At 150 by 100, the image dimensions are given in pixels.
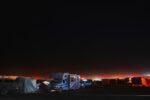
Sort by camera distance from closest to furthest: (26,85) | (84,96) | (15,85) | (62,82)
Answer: (84,96), (15,85), (26,85), (62,82)

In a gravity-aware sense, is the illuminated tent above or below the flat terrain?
above

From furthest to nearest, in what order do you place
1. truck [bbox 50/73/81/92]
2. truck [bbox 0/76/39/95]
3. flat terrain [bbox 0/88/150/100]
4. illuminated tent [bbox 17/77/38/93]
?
truck [bbox 50/73/81/92] → illuminated tent [bbox 17/77/38/93] → truck [bbox 0/76/39/95] → flat terrain [bbox 0/88/150/100]

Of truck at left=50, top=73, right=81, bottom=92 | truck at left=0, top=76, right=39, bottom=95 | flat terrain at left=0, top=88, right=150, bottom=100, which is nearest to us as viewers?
flat terrain at left=0, top=88, right=150, bottom=100

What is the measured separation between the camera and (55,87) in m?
51.4

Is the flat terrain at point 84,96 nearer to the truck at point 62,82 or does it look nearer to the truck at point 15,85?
the truck at point 15,85

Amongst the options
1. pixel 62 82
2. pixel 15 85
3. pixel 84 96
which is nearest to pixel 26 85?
pixel 15 85

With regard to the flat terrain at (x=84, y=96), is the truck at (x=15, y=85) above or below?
above

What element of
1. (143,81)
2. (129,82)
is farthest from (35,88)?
(129,82)

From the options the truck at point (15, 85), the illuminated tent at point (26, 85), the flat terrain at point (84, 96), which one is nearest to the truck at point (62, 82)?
the illuminated tent at point (26, 85)

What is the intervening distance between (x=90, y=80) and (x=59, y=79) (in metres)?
27.9

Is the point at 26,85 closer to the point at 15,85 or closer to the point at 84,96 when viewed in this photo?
the point at 15,85

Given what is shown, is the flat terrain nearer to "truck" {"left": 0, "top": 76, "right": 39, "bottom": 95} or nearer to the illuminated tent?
"truck" {"left": 0, "top": 76, "right": 39, "bottom": 95}

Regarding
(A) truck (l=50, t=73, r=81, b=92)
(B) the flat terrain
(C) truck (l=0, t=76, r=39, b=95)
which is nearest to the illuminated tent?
(C) truck (l=0, t=76, r=39, b=95)

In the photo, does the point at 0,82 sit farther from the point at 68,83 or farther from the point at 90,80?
the point at 90,80
